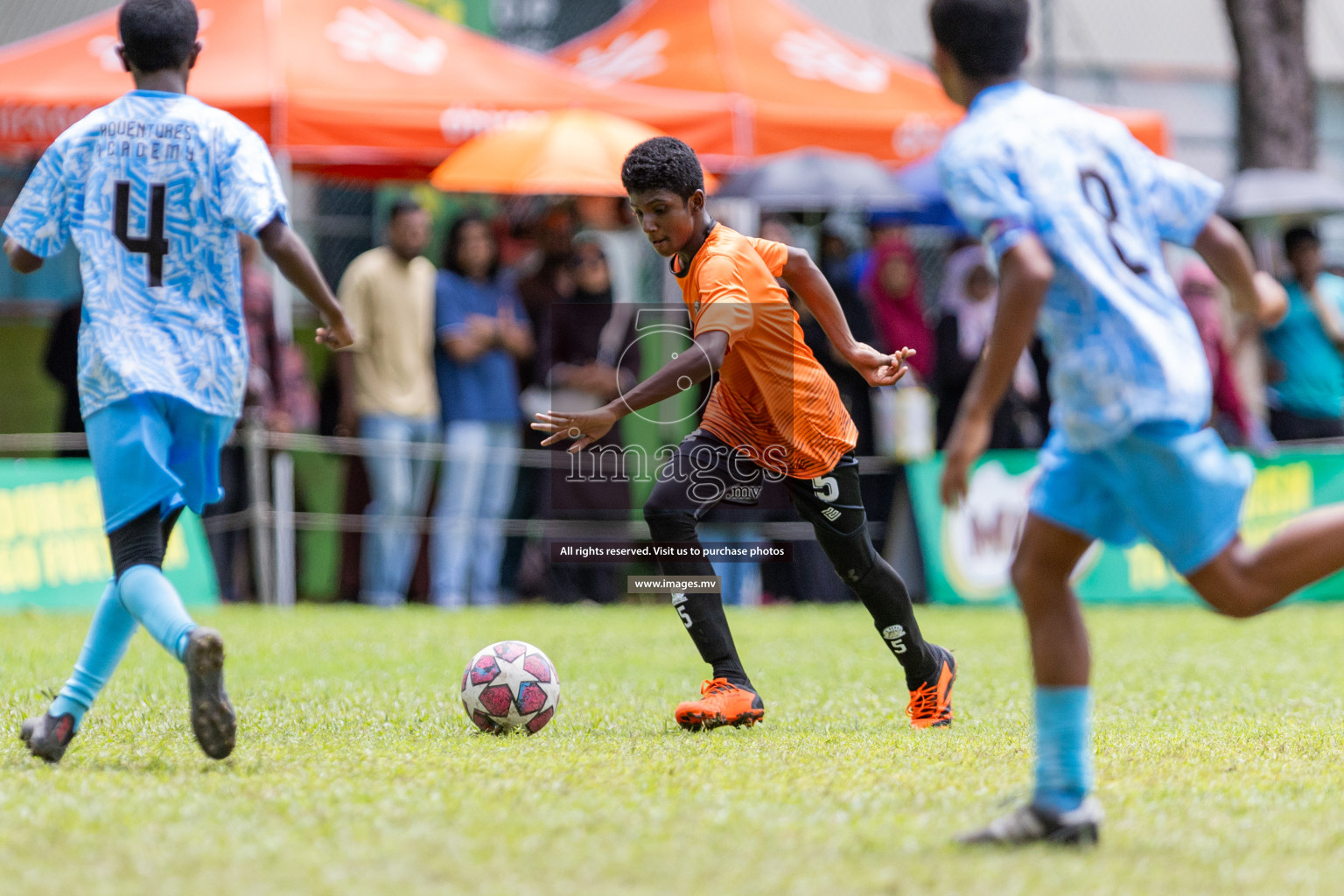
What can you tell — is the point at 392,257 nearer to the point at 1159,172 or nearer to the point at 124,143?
the point at 124,143

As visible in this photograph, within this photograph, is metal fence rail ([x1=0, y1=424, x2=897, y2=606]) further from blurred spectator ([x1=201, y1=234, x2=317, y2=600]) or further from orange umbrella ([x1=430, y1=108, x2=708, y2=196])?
orange umbrella ([x1=430, y1=108, x2=708, y2=196])

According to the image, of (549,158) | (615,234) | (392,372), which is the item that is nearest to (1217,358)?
(615,234)

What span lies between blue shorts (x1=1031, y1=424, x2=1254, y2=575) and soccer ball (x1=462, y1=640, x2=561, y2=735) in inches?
91.2

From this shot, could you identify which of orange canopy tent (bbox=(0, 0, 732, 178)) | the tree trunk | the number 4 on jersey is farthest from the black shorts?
the tree trunk

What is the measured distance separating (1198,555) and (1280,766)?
1438mm

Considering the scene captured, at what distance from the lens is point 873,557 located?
231 inches

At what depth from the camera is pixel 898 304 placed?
12312 mm

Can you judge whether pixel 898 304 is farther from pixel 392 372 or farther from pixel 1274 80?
pixel 1274 80

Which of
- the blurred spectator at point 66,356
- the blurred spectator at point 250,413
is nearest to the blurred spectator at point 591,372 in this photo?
the blurred spectator at point 250,413

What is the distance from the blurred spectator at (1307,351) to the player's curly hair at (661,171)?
7.99 metres

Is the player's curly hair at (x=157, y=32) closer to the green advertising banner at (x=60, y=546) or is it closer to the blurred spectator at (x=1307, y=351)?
A: the green advertising banner at (x=60, y=546)

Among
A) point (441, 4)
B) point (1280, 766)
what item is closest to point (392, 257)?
point (441, 4)

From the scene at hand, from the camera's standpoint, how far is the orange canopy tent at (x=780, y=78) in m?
13.1

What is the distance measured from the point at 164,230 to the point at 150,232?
0.04 meters
